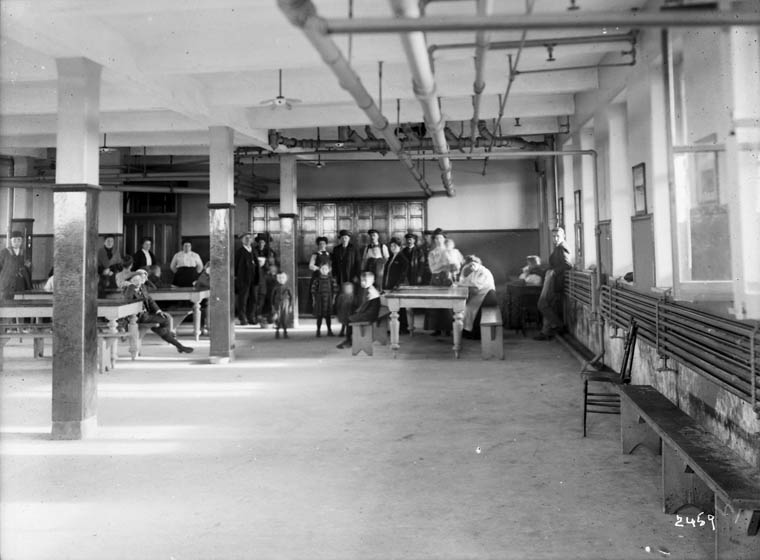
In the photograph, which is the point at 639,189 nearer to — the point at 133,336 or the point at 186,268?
the point at 133,336

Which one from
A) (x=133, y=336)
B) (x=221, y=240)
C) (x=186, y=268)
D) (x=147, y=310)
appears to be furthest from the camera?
(x=186, y=268)

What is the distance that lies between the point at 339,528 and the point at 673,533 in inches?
71.7

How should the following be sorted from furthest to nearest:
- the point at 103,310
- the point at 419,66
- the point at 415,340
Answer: the point at 415,340
the point at 103,310
the point at 419,66

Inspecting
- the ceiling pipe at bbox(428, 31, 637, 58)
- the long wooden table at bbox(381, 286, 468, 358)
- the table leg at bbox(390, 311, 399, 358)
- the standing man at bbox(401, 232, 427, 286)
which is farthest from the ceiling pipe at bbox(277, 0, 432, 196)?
the standing man at bbox(401, 232, 427, 286)

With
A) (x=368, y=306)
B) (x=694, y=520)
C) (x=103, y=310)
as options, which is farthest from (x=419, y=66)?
(x=103, y=310)

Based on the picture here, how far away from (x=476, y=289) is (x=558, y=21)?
23.6 ft

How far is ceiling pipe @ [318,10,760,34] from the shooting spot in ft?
8.21

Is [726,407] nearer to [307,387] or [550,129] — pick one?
[307,387]

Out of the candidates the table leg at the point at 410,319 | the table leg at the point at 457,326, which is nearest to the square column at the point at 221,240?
the table leg at the point at 457,326

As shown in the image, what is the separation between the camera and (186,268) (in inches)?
522

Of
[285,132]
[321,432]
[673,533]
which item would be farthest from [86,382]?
[285,132]

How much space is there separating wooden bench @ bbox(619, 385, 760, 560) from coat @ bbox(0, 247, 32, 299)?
32.9 feet

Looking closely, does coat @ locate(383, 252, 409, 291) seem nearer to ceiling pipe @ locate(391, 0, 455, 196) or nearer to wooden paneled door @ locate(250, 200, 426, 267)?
wooden paneled door @ locate(250, 200, 426, 267)

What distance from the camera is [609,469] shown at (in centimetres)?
422
